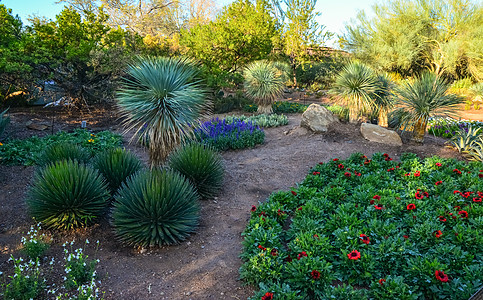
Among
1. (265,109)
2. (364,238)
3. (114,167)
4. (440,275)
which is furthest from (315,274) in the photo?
(265,109)

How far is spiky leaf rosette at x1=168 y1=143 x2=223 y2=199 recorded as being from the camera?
5.77 metres

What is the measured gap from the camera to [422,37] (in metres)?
22.6

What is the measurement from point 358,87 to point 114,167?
7076 millimetres

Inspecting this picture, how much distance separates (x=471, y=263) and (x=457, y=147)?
5450 mm

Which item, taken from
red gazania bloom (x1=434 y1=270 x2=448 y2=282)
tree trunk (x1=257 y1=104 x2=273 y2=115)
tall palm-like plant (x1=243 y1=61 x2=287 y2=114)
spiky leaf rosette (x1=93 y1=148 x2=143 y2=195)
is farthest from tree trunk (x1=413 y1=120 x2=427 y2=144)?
spiky leaf rosette (x1=93 y1=148 x2=143 y2=195)

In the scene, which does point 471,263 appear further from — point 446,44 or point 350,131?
point 446,44

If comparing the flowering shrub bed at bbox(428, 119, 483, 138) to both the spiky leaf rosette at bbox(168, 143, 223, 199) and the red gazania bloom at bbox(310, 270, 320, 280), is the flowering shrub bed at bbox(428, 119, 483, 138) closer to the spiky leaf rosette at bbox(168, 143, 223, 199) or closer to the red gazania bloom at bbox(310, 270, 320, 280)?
the spiky leaf rosette at bbox(168, 143, 223, 199)

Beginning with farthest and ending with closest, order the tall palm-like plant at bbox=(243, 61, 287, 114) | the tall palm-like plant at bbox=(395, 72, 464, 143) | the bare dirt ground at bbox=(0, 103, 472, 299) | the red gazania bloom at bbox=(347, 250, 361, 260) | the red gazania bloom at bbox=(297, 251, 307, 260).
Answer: the tall palm-like plant at bbox=(243, 61, 287, 114) → the tall palm-like plant at bbox=(395, 72, 464, 143) → the bare dirt ground at bbox=(0, 103, 472, 299) → the red gazania bloom at bbox=(297, 251, 307, 260) → the red gazania bloom at bbox=(347, 250, 361, 260)

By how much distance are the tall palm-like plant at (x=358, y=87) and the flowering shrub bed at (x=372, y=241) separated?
3919mm

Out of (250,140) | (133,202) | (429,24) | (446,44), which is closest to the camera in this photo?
(133,202)

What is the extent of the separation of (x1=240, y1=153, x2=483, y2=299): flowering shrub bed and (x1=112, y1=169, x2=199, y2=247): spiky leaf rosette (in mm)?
992

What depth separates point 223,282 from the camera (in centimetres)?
361

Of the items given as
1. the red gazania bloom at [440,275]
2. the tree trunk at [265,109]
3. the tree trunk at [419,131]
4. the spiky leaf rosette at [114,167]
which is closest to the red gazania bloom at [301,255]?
the red gazania bloom at [440,275]

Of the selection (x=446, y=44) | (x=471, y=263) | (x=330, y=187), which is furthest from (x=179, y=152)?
(x=446, y=44)
